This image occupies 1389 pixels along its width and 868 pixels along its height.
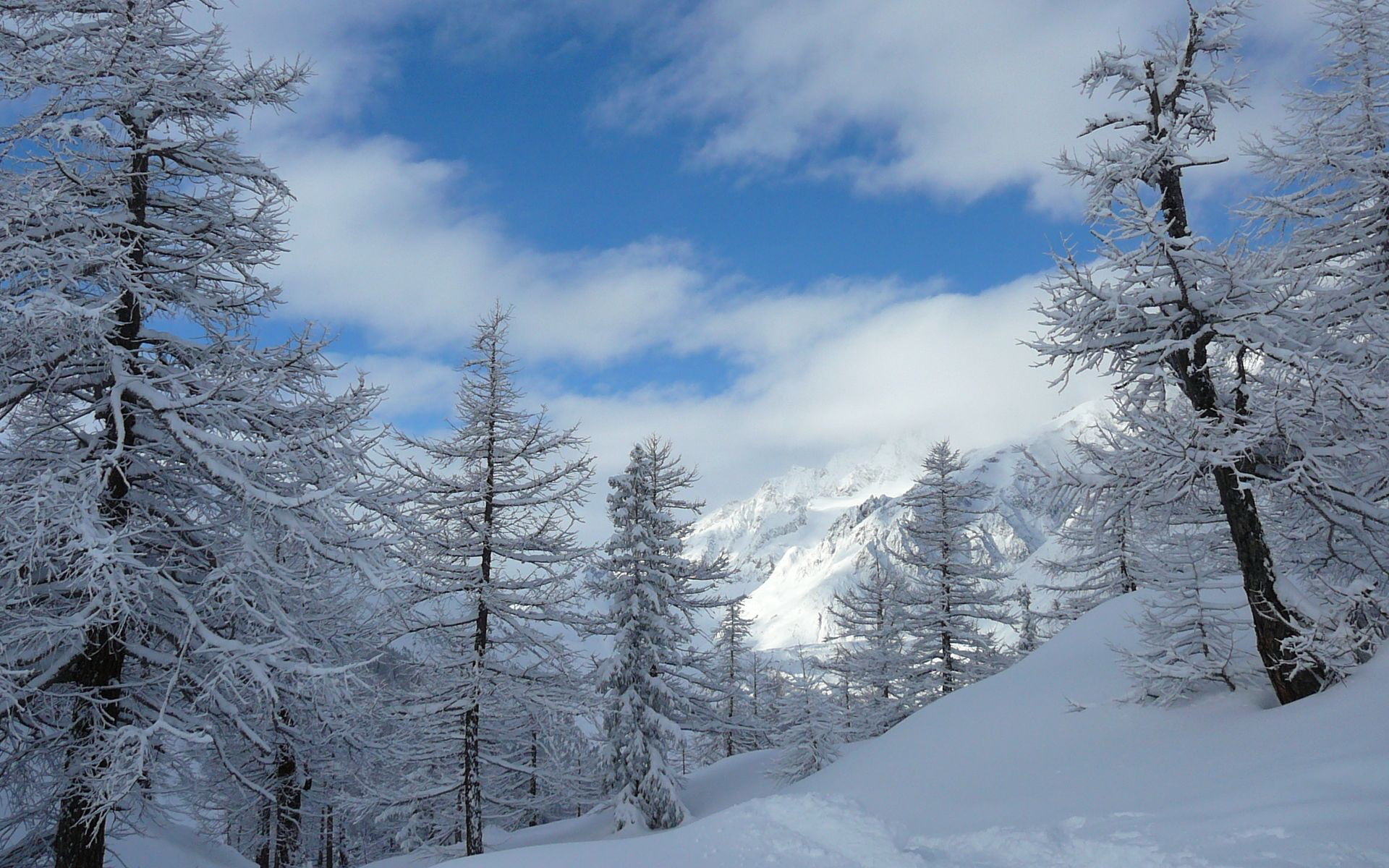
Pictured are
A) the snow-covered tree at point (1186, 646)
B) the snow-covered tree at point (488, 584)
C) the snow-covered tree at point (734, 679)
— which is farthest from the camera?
the snow-covered tree at point (734, 679)

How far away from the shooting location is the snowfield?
447 centimetres

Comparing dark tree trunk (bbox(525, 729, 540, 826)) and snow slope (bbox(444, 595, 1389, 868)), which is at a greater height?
snow slope (bbox(444, 595, 1389, 868))

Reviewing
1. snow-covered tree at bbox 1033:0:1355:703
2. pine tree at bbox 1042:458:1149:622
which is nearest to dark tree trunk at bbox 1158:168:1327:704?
snow-covered tree at bbox 1033:0:1355:703

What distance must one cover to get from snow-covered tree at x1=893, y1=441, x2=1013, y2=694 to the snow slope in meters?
13.7

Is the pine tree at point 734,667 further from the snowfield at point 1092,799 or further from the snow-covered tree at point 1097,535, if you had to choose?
the snowfield at point 1092,799

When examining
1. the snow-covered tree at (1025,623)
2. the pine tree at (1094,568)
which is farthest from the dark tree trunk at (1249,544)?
the snow-covered tree at (1025,623)

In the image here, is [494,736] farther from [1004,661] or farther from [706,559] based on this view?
[1004,661]

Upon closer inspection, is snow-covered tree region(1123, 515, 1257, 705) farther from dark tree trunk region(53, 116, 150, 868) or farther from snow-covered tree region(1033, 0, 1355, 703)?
dark tree trunk region(53, 116, 150, 868)

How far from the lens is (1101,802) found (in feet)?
21.3

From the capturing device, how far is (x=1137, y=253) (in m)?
7.69

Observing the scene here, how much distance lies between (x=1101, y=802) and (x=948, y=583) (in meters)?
18.8

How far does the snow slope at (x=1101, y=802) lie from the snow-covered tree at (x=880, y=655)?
15068 mm

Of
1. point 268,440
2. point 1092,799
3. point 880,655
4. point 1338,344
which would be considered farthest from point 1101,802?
point 880,655

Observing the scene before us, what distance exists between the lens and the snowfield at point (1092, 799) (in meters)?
4.47
